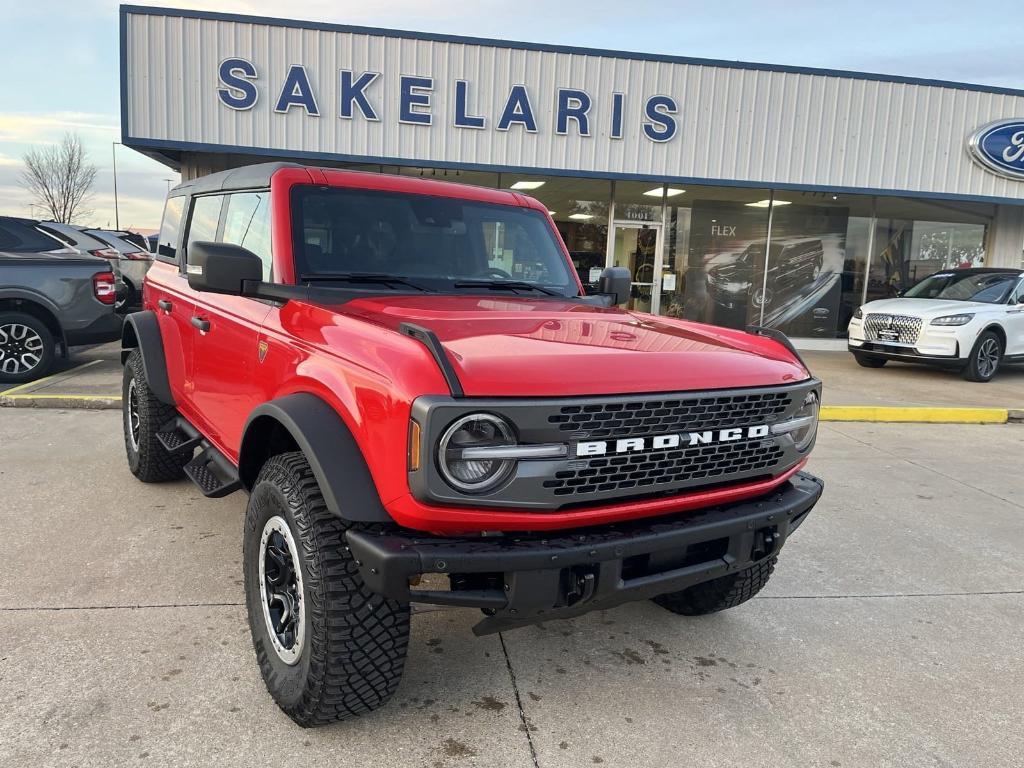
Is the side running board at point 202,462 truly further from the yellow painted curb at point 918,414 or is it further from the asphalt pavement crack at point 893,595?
the yellow painted curb at point 918,414

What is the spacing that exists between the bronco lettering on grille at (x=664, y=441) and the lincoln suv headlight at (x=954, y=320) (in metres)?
9.70

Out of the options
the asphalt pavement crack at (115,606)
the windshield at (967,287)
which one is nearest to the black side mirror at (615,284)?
the asphalt pavement crack at (115,606)

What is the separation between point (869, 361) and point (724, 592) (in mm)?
10466

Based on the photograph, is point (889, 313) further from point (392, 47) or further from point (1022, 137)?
point (392, 47)

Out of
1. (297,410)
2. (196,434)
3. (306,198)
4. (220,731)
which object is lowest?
(220,731)

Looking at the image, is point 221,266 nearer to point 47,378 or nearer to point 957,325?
point 47,378

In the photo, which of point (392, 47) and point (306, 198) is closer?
point (306, 198)

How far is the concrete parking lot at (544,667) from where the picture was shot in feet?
8.00

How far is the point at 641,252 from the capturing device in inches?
585

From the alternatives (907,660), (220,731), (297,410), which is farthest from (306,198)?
(907,660)

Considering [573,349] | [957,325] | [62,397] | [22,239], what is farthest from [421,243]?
[957,325]

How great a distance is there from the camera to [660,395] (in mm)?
2324

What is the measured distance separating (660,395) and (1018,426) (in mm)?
8174

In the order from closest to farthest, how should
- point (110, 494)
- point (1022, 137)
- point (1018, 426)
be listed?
point (110, 494)
point (1018, 426)
point (1022, 137)
